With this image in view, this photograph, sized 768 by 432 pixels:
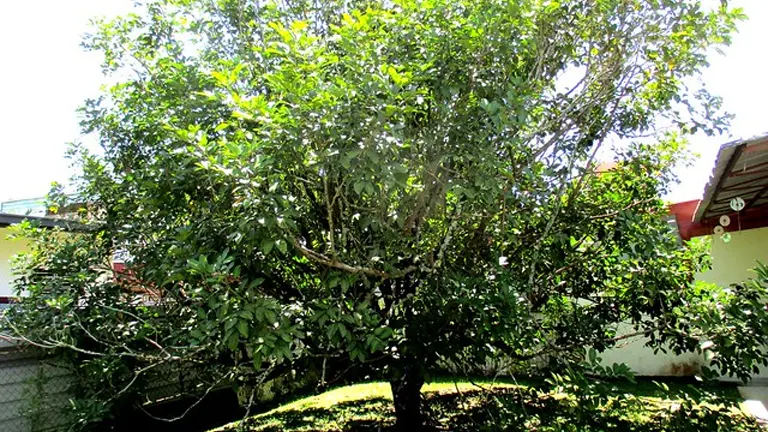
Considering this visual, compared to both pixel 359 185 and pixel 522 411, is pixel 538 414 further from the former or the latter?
pixel 359 185

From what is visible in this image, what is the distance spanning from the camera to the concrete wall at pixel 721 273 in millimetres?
8188

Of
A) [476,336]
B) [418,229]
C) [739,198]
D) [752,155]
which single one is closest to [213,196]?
[418,229]

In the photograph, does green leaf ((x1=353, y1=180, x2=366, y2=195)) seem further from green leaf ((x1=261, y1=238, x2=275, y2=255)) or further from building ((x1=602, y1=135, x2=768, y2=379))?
building ((x1=602, y1=135, x2=768, y2=379))

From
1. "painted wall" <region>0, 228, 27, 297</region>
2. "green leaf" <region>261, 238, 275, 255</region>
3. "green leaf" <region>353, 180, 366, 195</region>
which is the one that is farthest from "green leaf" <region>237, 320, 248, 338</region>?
"painted wall" <region>0, 228, 27, 297</region>

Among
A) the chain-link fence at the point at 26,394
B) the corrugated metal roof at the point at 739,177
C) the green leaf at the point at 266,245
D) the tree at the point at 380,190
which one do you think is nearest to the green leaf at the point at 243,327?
the tree at the point at 380,190

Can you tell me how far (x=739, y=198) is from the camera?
→ 21.4 feet

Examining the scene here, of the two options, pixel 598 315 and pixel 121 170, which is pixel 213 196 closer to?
pixel 121 170

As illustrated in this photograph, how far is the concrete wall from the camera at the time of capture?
8.19 metres

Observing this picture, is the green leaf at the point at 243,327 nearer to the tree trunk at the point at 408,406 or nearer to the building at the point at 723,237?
the tree trunk at the point at 408,406

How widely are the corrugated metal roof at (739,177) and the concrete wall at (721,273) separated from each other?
0.91 metres

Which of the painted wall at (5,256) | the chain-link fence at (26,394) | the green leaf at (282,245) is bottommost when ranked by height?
Result: the chain-link fence at (26,394)

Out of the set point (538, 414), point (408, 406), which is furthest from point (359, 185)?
point (538, 414)

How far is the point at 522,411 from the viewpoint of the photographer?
433cm

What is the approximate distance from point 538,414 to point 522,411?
38.5 inches
